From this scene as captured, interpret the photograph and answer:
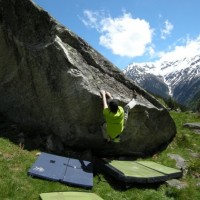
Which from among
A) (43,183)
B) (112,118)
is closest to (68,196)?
(43,183)

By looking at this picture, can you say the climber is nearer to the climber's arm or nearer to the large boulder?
the climber's arm

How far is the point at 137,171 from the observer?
15281 millimetres

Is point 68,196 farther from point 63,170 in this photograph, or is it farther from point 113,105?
point 113,105

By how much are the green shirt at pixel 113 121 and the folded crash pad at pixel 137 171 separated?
144cm

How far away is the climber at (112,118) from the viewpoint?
16016mm

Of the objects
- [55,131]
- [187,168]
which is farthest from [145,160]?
[55,131]

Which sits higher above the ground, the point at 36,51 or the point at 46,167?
the point at 36,51

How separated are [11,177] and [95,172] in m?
4.34

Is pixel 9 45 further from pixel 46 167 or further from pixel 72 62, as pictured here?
pixel 46 167

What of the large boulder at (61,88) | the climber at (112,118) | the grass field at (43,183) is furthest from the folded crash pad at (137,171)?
the large boulder at (61,88)

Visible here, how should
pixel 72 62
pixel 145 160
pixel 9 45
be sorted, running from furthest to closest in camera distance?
pixel 9 45
pixel 145 160
pixel 72 62

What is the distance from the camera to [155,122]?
20.3m

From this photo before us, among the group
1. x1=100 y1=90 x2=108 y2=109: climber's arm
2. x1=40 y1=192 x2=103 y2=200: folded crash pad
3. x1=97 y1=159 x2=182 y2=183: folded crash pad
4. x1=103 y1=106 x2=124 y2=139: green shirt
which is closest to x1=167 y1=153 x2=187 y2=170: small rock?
x1=97 y1=159 x2=182 y2=183: folded crash pad

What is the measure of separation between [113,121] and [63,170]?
→ 11.9 feet
